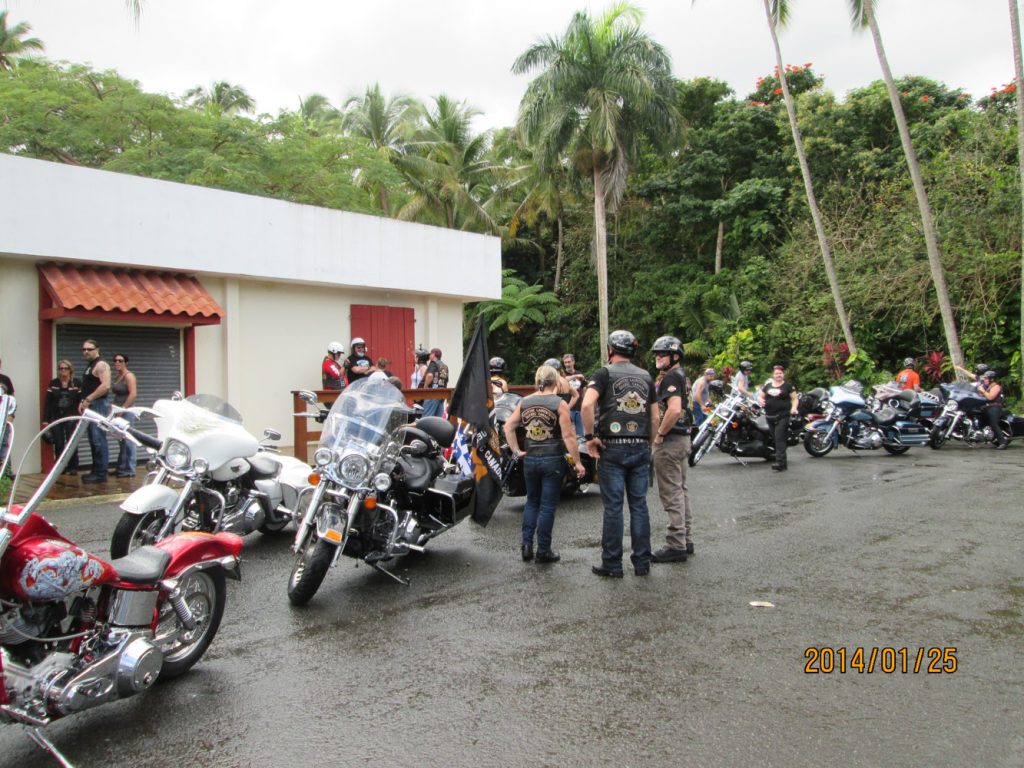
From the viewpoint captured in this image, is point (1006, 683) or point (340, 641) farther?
point (340, 641)

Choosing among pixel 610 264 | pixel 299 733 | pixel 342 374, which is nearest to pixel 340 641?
pixel 299 733

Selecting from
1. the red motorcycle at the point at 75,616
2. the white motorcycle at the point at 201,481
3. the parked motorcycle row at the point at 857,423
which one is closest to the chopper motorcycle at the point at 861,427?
the parked motorcycle row at the point at 857,423

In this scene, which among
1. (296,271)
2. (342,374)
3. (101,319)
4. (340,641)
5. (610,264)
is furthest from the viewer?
(610,264)

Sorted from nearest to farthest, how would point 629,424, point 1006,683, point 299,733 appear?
point 299,733 < point 1006,683 < point 629,424

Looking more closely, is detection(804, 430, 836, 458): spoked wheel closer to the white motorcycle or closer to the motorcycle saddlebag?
the motorcycle saddlebag

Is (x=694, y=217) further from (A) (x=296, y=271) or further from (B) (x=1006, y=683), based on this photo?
(B) (x=1006, y=683)

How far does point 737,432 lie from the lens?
13.7 meters

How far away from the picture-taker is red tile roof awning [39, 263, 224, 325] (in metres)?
12.1

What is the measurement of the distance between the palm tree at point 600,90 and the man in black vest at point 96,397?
1922 cm

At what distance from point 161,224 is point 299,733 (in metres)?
11.6

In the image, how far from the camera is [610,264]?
35.4 metres

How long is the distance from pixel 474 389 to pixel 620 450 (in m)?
1.73

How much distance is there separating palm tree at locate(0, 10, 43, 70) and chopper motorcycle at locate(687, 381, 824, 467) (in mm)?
32054
